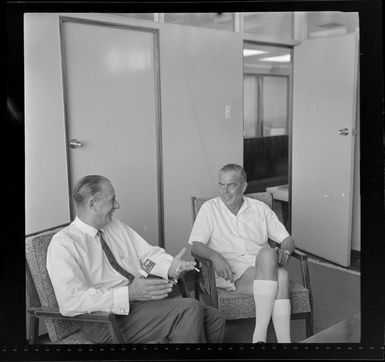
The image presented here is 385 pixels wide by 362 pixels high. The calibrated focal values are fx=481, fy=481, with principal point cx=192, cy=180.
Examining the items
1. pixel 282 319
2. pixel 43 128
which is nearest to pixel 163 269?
pixel 282 319

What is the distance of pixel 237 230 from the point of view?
2.04 metres

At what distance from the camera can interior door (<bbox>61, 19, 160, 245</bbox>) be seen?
6.24 ft

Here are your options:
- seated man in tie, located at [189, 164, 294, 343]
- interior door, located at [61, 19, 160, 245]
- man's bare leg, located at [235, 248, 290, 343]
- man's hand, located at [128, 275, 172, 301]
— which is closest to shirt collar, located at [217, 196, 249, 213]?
seated man in tie, located at [189, 164, 294, 343]

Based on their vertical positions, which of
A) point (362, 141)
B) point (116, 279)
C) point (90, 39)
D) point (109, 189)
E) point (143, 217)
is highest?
point (90, 39)

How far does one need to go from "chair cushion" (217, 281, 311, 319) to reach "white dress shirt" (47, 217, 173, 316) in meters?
0.28

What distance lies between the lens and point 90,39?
1.90 metres

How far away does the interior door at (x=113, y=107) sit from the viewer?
190 cm

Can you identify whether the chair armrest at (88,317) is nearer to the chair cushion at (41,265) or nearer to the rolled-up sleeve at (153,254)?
the chair cushion at (41,265)

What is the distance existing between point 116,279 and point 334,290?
958 mm

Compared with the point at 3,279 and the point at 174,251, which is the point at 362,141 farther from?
the point at 3,279

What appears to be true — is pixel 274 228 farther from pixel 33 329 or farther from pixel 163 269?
pixel 33 329

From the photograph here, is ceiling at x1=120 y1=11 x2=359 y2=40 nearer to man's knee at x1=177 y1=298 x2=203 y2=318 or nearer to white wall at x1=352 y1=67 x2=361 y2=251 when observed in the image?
white wall at x1=352 y1=67 x2=361 y2=251

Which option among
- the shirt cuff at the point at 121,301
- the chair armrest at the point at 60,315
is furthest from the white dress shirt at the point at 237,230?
the chair armrest at the point at 60,315

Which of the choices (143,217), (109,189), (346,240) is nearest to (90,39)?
(109,189)
